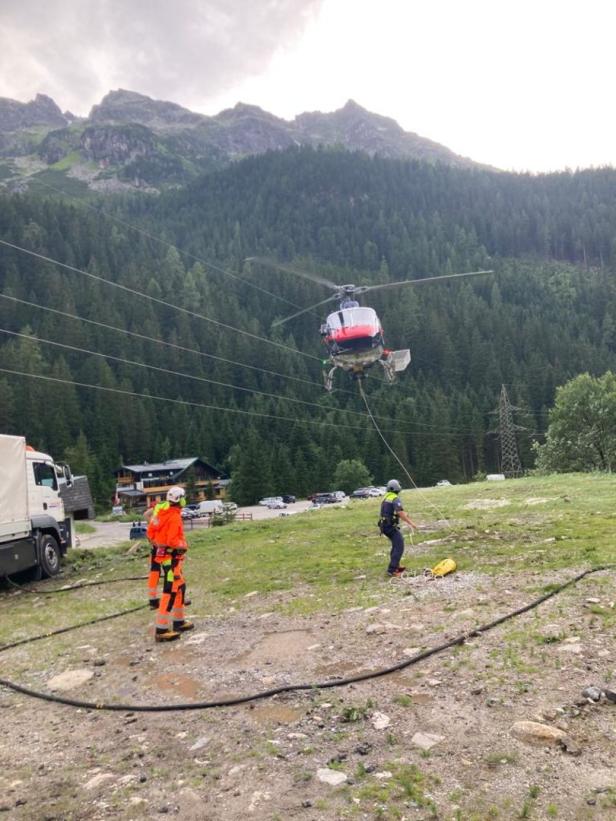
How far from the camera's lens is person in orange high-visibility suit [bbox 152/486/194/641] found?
8.05 m

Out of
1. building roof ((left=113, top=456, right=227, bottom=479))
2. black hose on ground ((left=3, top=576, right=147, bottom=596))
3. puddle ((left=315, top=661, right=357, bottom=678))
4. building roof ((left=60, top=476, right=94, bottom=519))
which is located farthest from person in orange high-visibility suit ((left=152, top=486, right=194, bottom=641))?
building roof ((left=113, top=456, right=227, bottom=479))

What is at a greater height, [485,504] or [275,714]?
[275,714]

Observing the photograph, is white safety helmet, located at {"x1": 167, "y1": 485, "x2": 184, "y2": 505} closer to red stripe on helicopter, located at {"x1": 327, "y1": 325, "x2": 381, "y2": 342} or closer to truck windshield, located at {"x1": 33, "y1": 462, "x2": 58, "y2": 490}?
truck windshield, located at {"x1": 33, "y1": 462, "x2": 58, "y2": 490}

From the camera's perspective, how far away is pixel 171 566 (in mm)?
8328

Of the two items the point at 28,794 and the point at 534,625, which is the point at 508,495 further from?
the point at 28,794

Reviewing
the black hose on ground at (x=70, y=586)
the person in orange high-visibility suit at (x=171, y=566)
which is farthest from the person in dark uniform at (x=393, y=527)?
the black hose on ground at (x=70, y=586)

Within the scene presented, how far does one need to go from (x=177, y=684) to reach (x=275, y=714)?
1616 millimetres

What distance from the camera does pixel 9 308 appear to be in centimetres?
13038

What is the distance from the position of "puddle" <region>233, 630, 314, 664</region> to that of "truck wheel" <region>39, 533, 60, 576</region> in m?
10.7

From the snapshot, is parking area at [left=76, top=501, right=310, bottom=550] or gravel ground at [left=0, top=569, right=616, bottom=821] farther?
parking area at [left=76, top=501, right=310, bottom=550]

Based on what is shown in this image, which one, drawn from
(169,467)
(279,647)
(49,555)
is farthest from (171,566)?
(169,467)

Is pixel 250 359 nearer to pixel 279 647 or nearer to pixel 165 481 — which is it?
pixel 165 481

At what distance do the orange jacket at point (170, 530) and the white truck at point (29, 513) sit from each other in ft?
24.6

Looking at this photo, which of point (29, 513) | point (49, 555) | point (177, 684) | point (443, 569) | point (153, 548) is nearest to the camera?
point (177, 684)
